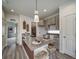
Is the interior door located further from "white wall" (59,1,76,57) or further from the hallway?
the hallway

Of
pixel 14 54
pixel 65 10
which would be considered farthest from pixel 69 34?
pixel 14 54

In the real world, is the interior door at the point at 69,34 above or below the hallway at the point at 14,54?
above

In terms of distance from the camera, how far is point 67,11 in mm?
4336

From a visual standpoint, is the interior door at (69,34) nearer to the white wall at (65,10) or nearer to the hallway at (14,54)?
the white wall at (65,10)

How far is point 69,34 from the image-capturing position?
4168 millimetres

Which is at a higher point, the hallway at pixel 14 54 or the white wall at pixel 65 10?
the white wall at pixel 65 10

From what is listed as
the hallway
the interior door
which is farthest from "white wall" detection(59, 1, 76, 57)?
the hallway

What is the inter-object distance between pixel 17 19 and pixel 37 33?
2.71 m

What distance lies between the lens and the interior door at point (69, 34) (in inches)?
154

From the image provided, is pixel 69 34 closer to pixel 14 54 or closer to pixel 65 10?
pixel 65 10

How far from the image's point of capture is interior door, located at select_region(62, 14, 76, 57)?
3.90 m

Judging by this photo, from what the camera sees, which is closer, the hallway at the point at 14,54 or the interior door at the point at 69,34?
the interior door at the point at 69,34

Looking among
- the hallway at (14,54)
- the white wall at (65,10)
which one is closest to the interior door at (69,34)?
the white wall at (65,10)

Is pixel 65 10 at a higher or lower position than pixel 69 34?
higher
